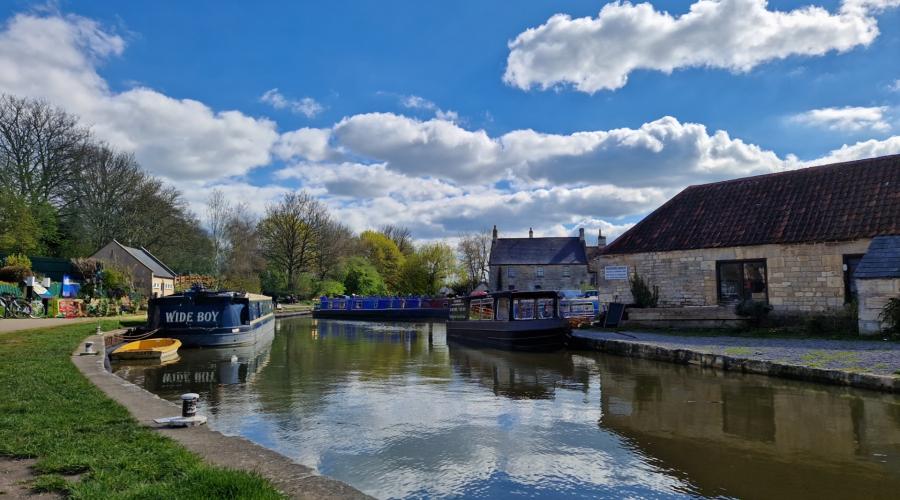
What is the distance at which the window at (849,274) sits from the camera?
15.4 m

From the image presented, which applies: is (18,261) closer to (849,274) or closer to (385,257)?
(849,274)

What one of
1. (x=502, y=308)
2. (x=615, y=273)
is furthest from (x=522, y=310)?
(x=615, y=273)

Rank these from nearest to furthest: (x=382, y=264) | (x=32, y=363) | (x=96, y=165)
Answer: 1. (x=32, y=363)
2. (x=96, y=165)
3. (x=382, y=264)

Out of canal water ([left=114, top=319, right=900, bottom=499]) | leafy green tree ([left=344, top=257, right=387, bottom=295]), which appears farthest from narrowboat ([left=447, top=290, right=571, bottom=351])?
leafy green tree ([left=344, top=257, right=387, bottom=295])

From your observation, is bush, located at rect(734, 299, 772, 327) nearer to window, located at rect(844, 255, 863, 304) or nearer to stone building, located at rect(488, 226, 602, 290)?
window, located at rect(844, 255, 863, 304)

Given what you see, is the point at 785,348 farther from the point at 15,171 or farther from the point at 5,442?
the point at 15,171

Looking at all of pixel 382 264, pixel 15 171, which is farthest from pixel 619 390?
pixel 382 264

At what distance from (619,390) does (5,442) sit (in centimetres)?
894

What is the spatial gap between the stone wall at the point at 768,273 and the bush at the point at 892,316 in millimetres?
A: 2550

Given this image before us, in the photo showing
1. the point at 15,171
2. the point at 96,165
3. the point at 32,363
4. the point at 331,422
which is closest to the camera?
the point at 331,422

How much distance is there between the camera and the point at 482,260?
210 ft

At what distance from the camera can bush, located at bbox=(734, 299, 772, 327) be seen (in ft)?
52.5

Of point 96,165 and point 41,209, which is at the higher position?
point 96,165

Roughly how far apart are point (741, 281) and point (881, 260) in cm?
444
